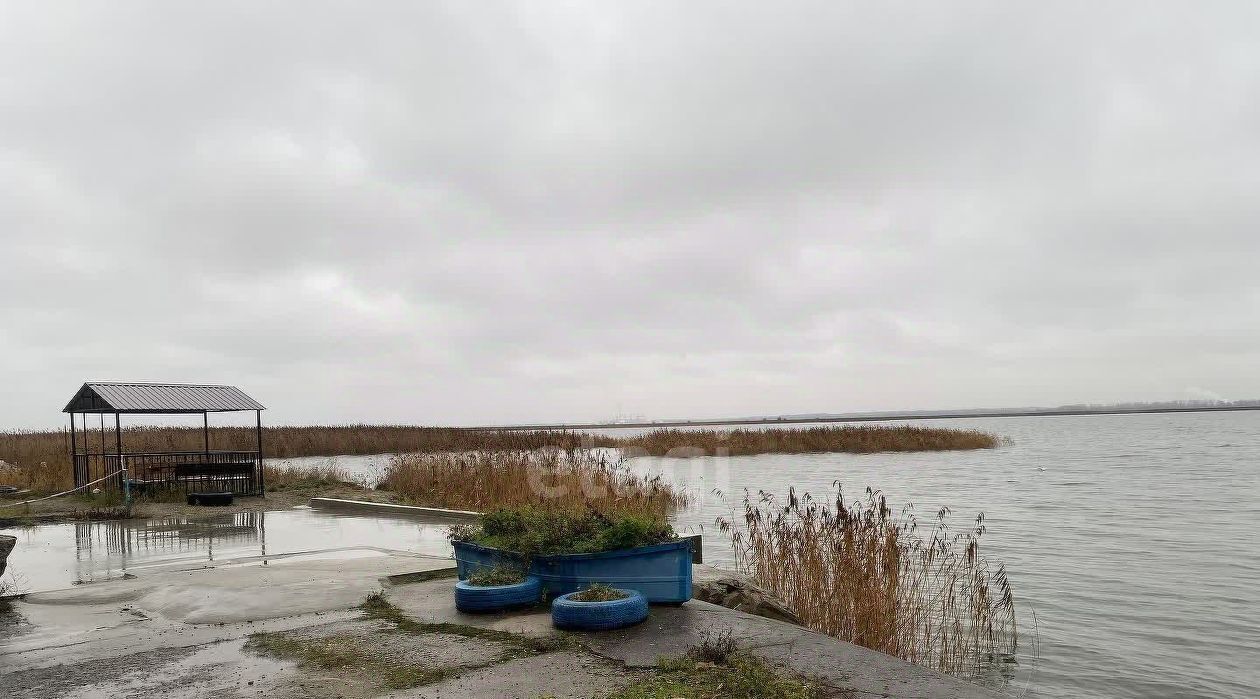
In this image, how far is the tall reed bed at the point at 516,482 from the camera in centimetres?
1814

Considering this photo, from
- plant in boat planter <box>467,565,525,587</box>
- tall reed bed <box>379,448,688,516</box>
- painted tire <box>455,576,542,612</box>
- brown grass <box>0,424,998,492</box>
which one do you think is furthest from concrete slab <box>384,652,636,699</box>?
brown grass <box>0,424,998,492</box>

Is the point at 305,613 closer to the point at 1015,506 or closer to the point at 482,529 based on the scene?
the point at 482,529

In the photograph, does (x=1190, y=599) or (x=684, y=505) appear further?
(x=684, y=505)

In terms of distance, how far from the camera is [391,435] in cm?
5372

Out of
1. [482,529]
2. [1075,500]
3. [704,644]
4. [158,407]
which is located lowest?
[1075,500]

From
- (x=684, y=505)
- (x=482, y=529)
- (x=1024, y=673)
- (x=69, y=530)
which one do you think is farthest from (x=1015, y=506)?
(x=69, y=530)

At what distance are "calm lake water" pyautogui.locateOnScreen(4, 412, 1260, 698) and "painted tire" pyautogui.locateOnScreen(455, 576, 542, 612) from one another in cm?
481

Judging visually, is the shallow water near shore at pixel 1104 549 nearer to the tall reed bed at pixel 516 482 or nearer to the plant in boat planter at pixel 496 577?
the tall reed bed at pixel 516 482

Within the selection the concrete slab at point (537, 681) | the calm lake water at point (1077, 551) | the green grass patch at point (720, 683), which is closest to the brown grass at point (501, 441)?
the calm lake water at point (1077, 551)

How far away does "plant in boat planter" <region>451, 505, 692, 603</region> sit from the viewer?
835 centimetres

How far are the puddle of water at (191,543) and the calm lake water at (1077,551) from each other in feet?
0.13

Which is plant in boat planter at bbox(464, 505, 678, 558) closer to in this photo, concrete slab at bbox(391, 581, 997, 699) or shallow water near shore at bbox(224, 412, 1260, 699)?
concrete slab at bbox(391, 581, 997, 699)

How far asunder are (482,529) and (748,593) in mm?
3252

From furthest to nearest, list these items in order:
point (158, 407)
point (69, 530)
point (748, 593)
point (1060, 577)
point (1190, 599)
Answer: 1. point (158, 407)
2. point (69, 530)
3. point (1060, 577)
4. point (1190, 599)
5. point (748, 593)
